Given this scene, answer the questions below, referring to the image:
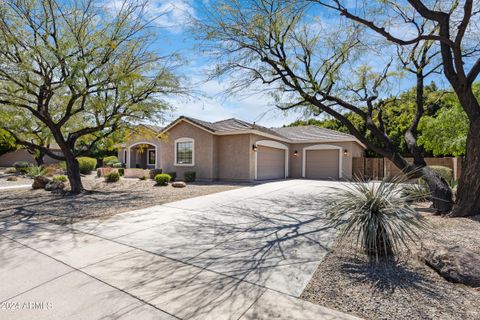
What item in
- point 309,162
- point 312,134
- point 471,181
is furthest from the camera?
point 312,134

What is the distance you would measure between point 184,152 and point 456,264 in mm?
16837

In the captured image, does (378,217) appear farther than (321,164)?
No

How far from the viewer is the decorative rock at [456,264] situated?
3330 mm

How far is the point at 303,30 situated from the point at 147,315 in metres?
9.55

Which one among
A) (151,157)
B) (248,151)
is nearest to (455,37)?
(248,151)

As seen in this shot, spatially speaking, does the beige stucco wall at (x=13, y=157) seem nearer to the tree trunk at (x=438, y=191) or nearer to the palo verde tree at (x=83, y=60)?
the palo verde tree at (x=83, y=60)

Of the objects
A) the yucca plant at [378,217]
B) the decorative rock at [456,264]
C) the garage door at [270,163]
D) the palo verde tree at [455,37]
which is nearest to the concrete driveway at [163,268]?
the yucca plant at [378,217]

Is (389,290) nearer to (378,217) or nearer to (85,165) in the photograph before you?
(378,217)

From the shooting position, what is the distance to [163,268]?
152 inches

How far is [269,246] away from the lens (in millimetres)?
4844

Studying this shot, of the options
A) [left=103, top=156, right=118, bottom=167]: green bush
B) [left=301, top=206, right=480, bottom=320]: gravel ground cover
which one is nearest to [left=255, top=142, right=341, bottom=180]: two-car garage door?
[left=301, top=206, right=480, bottom=320]: gravel ground cover

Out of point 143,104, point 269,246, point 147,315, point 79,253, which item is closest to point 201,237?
point 269,246

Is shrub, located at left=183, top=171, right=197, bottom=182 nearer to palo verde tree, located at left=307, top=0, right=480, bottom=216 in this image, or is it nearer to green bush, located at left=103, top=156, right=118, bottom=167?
palo verde tree, located at left=307, top=0, right=480, bottom=216

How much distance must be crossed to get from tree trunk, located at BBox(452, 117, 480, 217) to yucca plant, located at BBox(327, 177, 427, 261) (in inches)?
147
